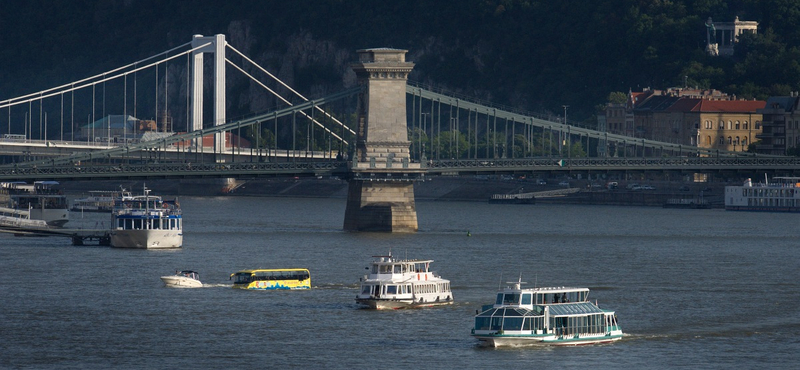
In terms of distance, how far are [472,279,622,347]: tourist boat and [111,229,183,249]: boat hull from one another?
43.2 meters

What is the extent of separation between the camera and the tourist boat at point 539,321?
63562 millimetres

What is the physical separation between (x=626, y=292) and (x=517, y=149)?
375 feet

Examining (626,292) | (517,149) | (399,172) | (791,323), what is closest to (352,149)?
(399,172)

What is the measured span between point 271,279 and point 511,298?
869 inches

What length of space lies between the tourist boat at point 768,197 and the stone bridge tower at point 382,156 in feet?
195

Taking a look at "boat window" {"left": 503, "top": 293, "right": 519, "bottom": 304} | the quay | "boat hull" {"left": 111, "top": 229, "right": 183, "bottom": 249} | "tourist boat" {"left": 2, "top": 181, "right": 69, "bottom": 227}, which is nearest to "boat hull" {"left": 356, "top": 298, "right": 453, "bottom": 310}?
"boat window" {"left": 503, "top": 293, "right": 519, "bottom": 304}

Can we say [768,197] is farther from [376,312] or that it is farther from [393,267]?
[376,312]

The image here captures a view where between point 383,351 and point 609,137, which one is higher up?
point 609,137

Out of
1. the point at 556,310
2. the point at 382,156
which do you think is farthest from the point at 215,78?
the point at 556,310

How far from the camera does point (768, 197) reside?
17275 centimetres

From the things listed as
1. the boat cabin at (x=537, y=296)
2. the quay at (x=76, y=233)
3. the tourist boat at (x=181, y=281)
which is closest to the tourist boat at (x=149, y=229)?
the quay at (x=76, y=233)

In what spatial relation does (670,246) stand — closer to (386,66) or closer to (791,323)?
(386,66)

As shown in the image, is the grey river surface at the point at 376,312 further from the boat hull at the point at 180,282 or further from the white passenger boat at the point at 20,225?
the white passenger boat at the point at 20,225

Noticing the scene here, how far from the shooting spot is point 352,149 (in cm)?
12394
